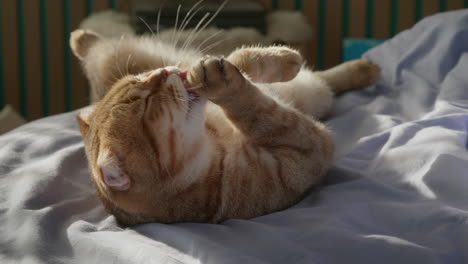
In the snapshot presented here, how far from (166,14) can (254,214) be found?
180 cm

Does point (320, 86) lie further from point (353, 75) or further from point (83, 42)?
point (83, 42)

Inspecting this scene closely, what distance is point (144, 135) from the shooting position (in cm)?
87

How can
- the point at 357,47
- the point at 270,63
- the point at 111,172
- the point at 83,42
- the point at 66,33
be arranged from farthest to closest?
the point at 66,33 < the point at 357,47 < the point at 83,42 < the point at 270,63 < the point at 111,172

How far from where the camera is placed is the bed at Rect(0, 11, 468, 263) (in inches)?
28.7

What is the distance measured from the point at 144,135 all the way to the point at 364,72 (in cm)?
96

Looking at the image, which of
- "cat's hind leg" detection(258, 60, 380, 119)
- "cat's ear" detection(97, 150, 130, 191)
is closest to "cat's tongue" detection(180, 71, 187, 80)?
"cat's ear" detection(97, 150, 130, 191)

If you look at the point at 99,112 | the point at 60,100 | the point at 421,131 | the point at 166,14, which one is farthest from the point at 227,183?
the point at 60,100

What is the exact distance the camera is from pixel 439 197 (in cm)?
89

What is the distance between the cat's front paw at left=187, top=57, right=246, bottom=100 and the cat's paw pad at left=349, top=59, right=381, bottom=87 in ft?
2.67

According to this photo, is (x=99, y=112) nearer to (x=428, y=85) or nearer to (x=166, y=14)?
(x=428, y=85)

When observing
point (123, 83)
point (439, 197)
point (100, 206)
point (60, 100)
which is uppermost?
point (123, 83)

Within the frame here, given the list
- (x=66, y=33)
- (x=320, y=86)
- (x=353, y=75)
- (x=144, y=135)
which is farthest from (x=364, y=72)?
(x=66, y=33)

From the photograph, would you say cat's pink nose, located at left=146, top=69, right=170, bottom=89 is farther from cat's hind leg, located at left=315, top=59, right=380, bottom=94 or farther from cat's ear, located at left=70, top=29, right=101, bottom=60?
cat's hind leg, located at left=315, top=59, right=380, bottom=94

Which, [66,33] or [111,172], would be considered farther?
[66,33]
